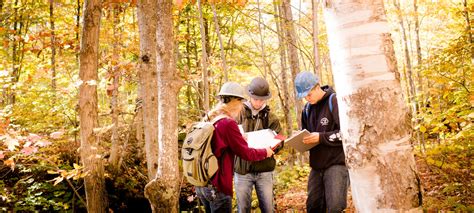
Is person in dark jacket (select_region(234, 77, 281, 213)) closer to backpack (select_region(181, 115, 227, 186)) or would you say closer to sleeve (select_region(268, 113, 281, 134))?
sleeve (select_region(268, 113, 281, 134))

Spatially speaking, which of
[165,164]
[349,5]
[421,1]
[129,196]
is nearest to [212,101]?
[129,196]

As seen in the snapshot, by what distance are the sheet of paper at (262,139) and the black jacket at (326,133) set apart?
0.42 metres

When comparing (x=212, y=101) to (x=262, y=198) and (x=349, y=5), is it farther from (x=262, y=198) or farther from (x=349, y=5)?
(x=349, y=5)

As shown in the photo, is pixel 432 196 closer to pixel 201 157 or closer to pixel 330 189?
pixel 330 189

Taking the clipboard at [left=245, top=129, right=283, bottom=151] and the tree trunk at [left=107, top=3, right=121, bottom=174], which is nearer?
the clipboard at [left=245, top=129, right=283, bottom=151]

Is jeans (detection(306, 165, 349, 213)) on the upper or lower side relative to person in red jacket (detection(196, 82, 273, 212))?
lower

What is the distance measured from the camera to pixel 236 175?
4.01 m

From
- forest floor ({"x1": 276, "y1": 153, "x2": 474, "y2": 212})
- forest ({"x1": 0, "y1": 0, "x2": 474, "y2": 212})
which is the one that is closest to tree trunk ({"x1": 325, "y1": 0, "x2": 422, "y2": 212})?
forest ({"x1": 0, "y1": 0, "x2": 474, "y2": 212})

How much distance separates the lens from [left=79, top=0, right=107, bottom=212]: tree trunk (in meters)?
4.84

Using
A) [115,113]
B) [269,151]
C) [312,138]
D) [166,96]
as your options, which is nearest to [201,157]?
[269,151]

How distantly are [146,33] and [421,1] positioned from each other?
12.6m

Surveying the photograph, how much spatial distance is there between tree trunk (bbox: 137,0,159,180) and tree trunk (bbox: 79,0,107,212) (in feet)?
2.11

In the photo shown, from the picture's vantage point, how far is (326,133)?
3307mm

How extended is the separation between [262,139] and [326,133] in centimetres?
73
